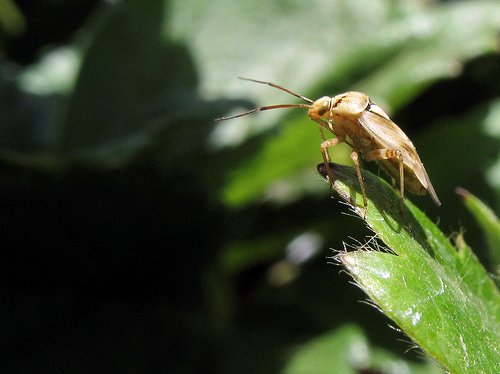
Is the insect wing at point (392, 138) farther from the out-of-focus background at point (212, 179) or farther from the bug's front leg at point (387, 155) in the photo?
the out-of-focus background at point (212, 179)

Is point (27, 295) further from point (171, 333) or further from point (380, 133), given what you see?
point (380, 133)

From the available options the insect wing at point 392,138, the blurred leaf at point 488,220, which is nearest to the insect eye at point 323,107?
the insect wing at point 392,138

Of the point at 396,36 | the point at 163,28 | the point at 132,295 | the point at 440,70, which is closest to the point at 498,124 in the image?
the point at 440,70

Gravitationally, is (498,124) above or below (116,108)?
below

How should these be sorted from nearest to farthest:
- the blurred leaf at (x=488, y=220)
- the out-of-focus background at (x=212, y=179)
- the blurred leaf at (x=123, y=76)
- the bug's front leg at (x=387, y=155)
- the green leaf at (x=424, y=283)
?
the green leaf at (x=424, y=283)
the blurred leaf at (x=488, y=220)
the bug's front leg at (x=387, y=155)
the out-of-focus background at (x=212, y=179)
the blurred leaf at (x=123, y=76)

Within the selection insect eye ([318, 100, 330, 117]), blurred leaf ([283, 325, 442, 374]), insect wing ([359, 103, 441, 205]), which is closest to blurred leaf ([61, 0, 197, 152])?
insect eye ([318, 100, 330, 117])

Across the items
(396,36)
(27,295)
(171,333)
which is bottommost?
(171,333)

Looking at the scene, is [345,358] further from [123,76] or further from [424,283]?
[123,76]
